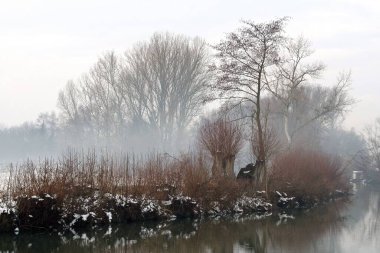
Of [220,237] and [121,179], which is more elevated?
[121,179]

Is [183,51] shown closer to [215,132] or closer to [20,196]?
[215,132]

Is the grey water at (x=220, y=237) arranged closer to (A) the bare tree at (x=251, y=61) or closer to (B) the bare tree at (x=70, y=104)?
(A) the bare tree at (x=251, y=61)

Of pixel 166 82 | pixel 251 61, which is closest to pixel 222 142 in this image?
pixel 251 61

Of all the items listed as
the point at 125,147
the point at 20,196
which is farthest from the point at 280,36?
the point at 125,147

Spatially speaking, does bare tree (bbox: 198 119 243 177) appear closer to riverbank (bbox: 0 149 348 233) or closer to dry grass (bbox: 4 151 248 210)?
riverbank (bbox: 0 149 348 233)

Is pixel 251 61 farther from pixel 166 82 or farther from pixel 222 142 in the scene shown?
pixel 166 82

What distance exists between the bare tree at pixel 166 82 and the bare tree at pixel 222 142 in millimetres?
22236

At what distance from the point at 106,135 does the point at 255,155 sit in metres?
28.1

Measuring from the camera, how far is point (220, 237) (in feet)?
50.6

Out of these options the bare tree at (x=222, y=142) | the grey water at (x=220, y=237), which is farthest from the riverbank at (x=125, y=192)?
the bare tree at (x=222, y=142)

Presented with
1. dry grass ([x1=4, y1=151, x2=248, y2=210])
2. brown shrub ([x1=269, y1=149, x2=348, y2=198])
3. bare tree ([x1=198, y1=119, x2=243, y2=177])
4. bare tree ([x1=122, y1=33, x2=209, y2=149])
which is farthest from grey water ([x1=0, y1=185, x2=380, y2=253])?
bare tree ([x1=122, y1=33, x2=209, y2=149])

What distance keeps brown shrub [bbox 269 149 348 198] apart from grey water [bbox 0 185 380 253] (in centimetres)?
511

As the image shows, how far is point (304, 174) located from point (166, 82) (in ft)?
66.8

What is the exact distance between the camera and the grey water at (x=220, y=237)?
1344cm
